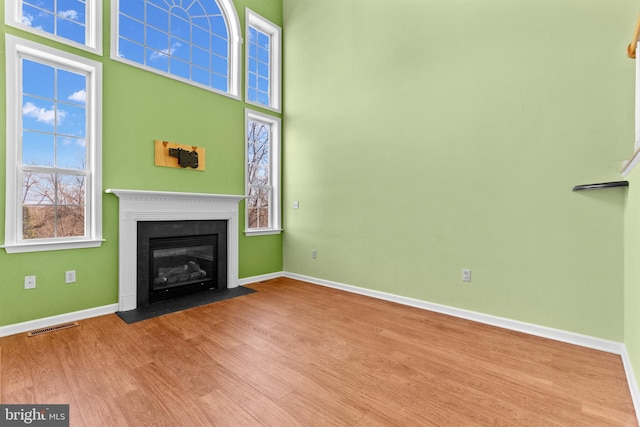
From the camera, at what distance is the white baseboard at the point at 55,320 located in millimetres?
2584

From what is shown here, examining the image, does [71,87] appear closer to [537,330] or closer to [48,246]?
[48,246]

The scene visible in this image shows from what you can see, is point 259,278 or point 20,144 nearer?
point 20,144

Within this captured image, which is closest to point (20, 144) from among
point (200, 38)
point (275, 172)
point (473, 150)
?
point (200, 38)

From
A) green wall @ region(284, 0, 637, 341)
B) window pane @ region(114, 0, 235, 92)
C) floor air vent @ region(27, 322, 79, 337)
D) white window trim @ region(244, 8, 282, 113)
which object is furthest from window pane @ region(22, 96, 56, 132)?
green wall @ region(284, 0, 637, 341)

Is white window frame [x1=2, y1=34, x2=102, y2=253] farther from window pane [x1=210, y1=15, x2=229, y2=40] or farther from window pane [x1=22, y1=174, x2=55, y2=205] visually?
window pane [x1=210, y1=15, x2=229, y2=40]

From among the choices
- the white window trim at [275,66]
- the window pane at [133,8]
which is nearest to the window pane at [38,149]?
the window pane at [133,8]

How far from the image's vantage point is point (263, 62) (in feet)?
15.5

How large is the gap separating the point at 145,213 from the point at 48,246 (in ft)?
2.82

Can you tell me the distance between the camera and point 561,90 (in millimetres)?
2525

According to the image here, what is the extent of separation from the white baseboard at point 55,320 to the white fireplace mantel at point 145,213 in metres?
0.14

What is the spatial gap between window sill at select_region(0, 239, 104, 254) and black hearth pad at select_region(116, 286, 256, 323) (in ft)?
2.50

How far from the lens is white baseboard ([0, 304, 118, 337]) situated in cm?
258

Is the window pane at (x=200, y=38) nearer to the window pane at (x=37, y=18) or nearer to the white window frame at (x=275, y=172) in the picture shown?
the white window frame at (x=275, y=172)

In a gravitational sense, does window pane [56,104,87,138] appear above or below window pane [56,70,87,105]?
below
